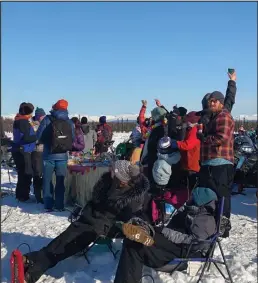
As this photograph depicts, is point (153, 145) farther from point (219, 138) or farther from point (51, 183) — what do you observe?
point (51, 183)

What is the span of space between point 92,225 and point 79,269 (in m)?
0.49

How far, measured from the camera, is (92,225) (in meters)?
4.27

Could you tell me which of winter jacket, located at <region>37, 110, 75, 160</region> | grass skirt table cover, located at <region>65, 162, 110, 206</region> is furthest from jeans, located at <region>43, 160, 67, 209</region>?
grass skirt table cover, located at <region>65, 162, 110, 206</region>

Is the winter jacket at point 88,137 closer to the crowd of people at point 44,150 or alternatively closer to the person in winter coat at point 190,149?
the crowd of people at point 44,150

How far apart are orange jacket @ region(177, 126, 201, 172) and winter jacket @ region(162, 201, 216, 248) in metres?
1.52

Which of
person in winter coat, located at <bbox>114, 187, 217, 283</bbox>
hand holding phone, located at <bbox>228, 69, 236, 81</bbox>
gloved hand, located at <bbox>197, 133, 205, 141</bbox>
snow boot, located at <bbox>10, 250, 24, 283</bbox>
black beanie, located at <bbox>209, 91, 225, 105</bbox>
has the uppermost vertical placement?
hand holding phone, located at <bbox>228, 69, 236, 81</bbox>

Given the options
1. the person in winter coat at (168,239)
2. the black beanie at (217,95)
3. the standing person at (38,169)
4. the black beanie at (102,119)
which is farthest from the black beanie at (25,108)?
the black beanie at (102,119)

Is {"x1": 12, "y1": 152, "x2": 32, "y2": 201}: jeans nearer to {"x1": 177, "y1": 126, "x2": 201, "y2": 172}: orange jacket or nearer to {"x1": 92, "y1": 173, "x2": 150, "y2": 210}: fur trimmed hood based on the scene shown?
{"x1": 177, "y1": 126, "x2": 201, "y2": 172}: orange jacket

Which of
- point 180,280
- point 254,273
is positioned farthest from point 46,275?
point 254,273

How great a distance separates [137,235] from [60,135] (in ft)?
11.8

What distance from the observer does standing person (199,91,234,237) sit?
5105mm

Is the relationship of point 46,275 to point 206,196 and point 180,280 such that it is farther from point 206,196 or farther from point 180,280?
point 206,196

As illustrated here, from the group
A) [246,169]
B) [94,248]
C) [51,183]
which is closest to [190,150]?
[94,248]

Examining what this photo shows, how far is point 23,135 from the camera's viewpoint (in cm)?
766
